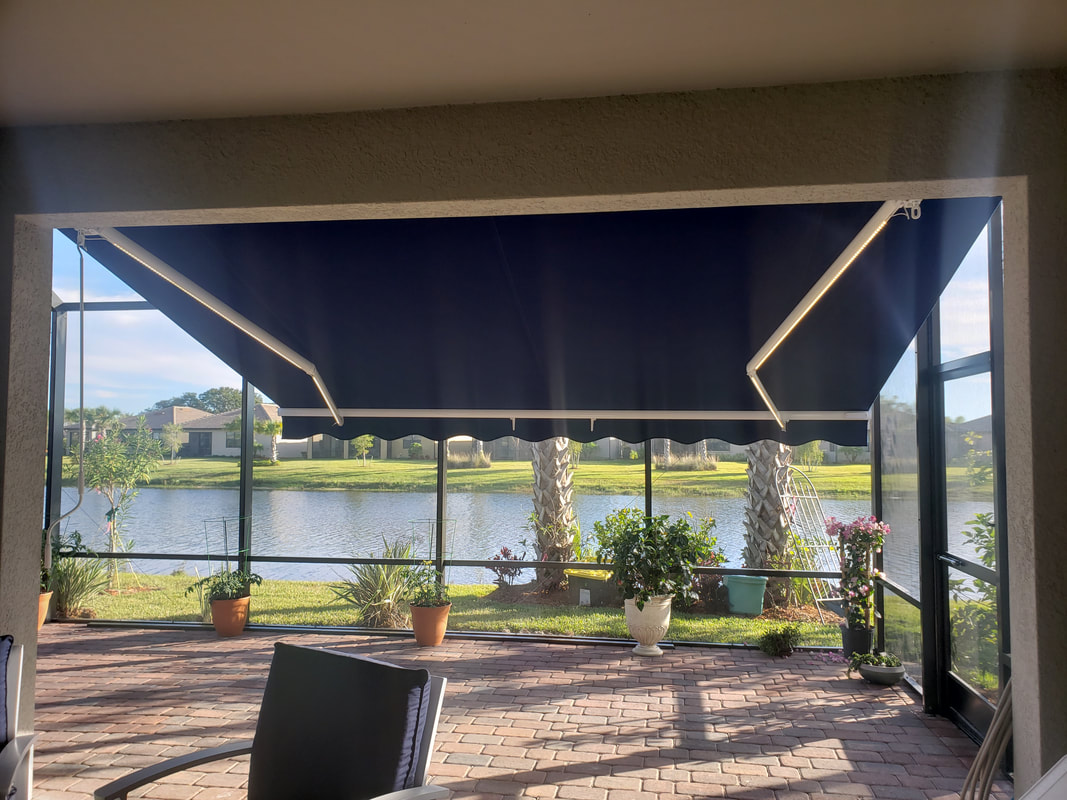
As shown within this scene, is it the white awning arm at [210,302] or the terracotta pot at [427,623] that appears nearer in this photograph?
the white awning arm at [210,302]

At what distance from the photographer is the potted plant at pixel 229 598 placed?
8188 mm

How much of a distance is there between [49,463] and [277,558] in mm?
3354

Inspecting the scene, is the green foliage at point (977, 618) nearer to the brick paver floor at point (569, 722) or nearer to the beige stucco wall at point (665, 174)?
the brick paver floor at point (569, 722)

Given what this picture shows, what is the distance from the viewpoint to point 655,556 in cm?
754

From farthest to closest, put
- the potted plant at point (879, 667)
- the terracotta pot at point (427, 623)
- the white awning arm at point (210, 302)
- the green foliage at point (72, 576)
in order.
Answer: the green foliage at point (72, 576) → the terracotta pot at point (427, 623) → the potted plant at point (879, 667) → the white awning arm at point (210, 302)

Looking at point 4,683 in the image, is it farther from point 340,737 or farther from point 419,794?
point 419,794

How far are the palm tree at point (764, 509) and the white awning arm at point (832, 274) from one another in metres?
5.16

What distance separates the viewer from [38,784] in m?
4.52

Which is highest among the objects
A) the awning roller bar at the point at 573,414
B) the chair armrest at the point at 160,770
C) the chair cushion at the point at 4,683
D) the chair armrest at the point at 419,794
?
the awning roller bar at the point at 573,414

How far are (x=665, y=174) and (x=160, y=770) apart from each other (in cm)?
291

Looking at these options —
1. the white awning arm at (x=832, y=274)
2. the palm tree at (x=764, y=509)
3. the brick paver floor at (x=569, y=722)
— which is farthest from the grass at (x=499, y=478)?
the white awning arm at (x=832, y=274)

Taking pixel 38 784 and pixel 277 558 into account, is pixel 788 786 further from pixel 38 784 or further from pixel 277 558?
pixel 277 558

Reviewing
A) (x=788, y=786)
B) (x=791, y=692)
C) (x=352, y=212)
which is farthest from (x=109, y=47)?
(x=791, y=692)

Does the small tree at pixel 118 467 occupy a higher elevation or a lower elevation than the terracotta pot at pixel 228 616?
higher
